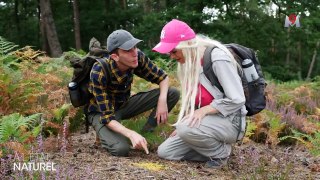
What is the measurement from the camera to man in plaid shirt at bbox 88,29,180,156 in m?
4.03

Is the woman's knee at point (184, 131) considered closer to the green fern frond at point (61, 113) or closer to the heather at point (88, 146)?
the heather at point (88, 146)

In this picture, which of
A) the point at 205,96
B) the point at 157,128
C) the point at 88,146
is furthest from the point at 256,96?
the point at 88,146

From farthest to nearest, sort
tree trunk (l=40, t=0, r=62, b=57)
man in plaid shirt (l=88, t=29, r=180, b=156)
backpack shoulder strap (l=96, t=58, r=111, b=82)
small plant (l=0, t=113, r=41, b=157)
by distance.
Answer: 1. tree trunk (l=40, t=0, r=62, b=57)
2. backpack shoulder strap (l=96, t=58, r=111, b=82)
3. man in plaid shirt (l=88, t=29, r=180, b=156)
4. small plant (l=0, t=113, r=41, b=157)

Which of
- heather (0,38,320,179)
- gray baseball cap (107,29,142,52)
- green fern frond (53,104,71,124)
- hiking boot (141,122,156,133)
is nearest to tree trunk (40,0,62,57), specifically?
heather (0,38,320,179)

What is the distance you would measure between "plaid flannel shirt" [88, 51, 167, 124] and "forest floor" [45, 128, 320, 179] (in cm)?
44

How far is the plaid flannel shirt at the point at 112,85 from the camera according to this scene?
13.5 feet

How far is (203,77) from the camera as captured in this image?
384 cm

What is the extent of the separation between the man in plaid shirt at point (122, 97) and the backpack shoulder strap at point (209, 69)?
704 millimetres

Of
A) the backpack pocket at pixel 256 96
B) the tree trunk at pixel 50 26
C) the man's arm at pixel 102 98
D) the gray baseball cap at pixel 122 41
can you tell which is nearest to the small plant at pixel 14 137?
the man's arm at pixel 102 98

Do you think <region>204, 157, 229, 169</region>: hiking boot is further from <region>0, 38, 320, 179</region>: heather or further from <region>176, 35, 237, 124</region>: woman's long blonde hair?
<region>176, 35, 237, 124</region>: woman's long blonde hair

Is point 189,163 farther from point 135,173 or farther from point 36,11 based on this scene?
point 36,11

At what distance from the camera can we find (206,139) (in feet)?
12.5

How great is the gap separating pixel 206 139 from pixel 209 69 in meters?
0.65

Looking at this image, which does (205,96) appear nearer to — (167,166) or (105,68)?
(167,166)
